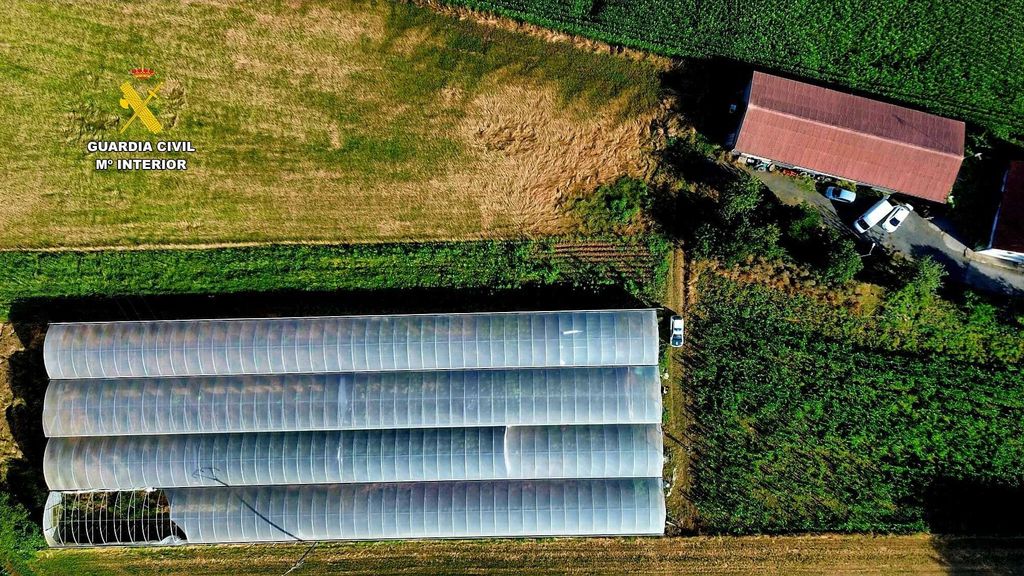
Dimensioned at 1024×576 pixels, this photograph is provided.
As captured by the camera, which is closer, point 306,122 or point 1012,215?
point 1012,215

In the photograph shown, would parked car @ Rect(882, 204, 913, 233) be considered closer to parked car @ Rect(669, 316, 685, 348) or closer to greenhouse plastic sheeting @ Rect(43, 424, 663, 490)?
parked car @ Rect(669, 316, 685, 348)

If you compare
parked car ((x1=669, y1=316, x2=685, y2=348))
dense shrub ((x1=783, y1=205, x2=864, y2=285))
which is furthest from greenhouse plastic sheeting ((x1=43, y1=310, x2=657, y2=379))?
dense shrub ((x1=783, y1=205, x2=864, y2=285))

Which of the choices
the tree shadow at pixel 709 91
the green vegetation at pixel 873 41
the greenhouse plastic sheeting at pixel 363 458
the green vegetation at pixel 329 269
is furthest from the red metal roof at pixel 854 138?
the greenhouse plastic sheeting at pixel 363 458

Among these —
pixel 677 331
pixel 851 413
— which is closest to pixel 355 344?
pixel 677 331

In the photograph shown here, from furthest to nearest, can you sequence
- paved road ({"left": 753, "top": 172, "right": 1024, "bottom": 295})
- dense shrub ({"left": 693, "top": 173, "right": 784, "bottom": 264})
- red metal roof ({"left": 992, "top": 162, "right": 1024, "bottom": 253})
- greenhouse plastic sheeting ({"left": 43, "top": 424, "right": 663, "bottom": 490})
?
paved road ({"left": 753, "top": 172, "right": 1024, "bottom": 295}) → dense shrub ({"left": 693, "top": 173, "right": 784, "bottom": 264}) → red metal roof ({"left": 992, "top": 162, "right": 1024, "bottom": 253}) → greenhouse plastic sheeting ({"left": 43, "top": 424, "right": 663, "bottom": 490})

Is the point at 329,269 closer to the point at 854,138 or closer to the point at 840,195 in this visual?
the point at 840,195

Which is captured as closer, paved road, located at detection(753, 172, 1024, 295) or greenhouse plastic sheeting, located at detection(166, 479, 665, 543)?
greenhouse plastic sheeting, located at detection(166, 479, 665, 543)

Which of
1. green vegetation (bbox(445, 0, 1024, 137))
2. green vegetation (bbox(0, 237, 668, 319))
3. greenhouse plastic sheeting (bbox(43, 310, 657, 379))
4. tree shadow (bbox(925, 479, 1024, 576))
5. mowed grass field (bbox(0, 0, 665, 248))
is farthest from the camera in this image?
mowed grass field (bbox(0, 0, 665, 248))

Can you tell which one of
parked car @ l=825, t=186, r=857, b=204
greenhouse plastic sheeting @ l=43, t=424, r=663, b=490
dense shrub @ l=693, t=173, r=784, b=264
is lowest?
greenhouse plastic sheeting @ l=43, t=424, r=663, b=490
